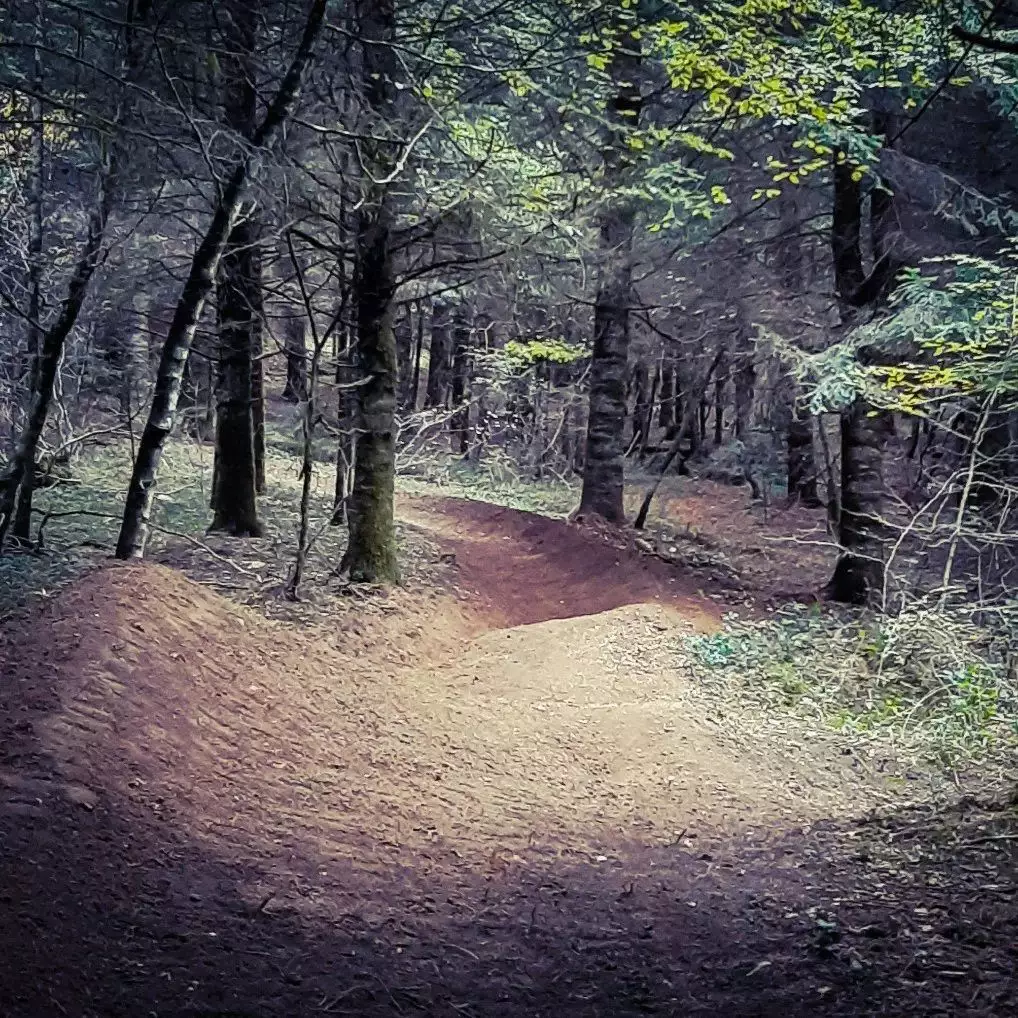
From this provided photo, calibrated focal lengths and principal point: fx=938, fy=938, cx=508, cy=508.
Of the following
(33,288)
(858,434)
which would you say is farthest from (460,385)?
(33,288)

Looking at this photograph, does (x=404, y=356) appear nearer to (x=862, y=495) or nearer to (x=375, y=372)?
(x=375, y=372)

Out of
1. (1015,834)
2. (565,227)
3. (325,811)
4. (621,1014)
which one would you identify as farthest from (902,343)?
(621,1014)

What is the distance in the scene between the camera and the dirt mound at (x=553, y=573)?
1217 centimetres

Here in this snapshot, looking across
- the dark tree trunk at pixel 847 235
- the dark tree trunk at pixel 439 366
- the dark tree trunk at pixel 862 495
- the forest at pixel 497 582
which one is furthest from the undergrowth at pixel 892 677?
the dark tree trunk at pixel 439 366

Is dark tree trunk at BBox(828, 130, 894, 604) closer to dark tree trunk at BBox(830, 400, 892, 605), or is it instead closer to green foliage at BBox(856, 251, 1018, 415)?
dark tree trunk at BBox(830, 400, 892, 605)

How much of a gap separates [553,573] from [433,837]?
8542 mm

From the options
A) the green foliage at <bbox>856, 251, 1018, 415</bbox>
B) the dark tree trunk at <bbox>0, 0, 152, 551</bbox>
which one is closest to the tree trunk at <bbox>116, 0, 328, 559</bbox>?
the dark tree trunk at <bbox>0, 0, 152, 551</bbox>

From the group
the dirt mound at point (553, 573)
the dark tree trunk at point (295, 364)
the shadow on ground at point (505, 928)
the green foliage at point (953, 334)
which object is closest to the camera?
the shadow on ground at point (505, 928)

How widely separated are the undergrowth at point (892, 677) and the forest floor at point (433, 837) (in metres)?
0.47

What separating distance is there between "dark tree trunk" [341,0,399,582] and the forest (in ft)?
0.19

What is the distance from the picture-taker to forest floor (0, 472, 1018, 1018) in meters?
3.58

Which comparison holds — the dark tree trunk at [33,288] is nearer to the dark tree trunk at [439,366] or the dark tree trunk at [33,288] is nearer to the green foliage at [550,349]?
the green foliage at [550,349]

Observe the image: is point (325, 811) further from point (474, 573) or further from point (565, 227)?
point (474, 573)

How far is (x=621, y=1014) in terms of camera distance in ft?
11.6
